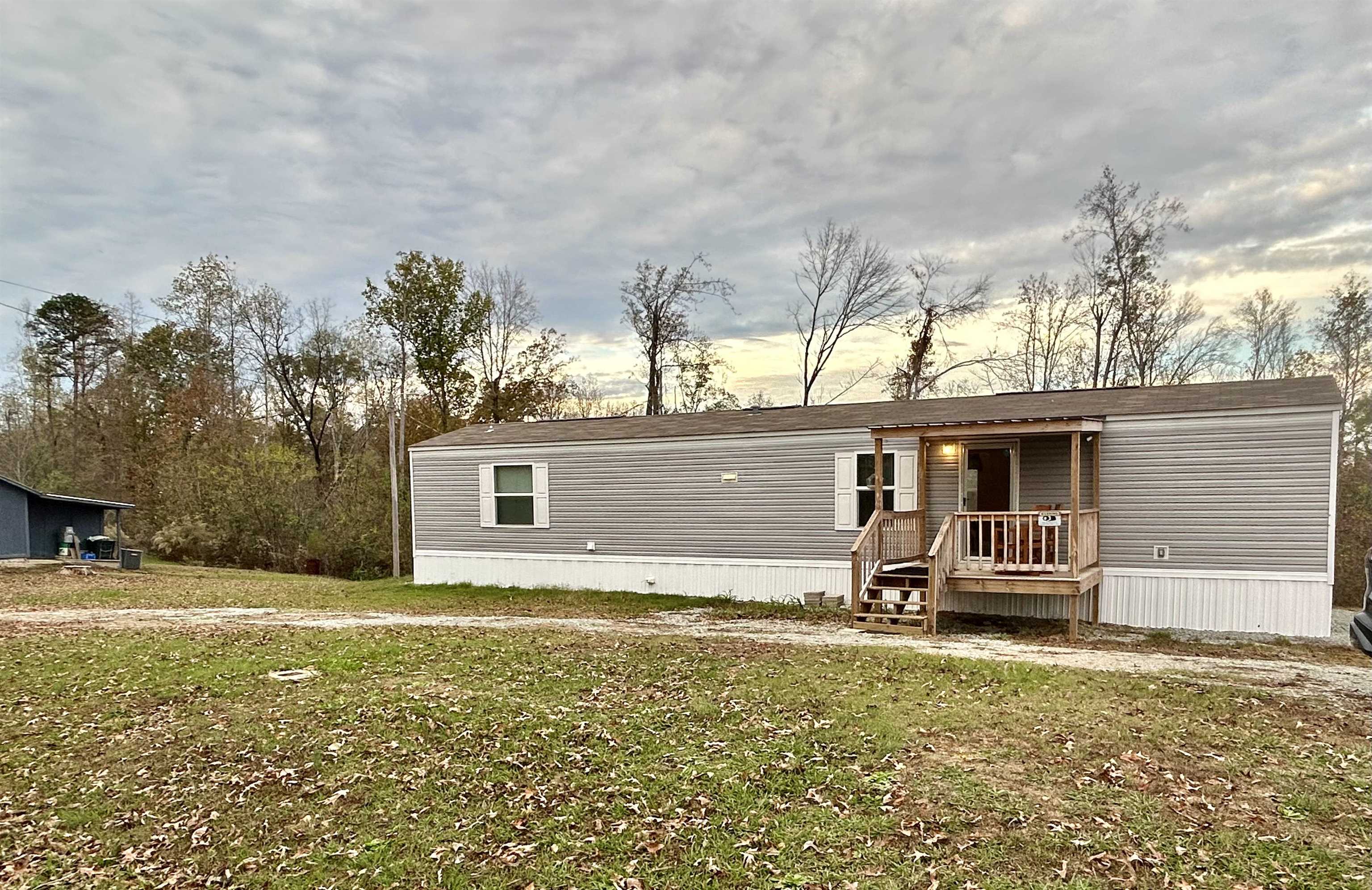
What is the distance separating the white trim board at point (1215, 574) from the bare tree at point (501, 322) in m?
21.6

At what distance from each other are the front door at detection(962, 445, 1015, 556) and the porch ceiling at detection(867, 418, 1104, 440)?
3.53ft

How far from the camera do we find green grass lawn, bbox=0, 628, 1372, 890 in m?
3.61

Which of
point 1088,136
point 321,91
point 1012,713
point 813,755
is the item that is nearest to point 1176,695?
point 1012,713

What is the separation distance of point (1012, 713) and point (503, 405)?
2378 centimetres

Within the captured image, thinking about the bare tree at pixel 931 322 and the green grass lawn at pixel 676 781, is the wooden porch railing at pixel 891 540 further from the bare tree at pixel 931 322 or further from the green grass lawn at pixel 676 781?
the bare tree at pixel 931 322

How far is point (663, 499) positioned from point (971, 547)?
548cm

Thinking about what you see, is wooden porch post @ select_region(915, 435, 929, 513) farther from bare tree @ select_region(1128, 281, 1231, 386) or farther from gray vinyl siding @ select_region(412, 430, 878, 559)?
bare tree @ select_region(1128, 281, 1231, 386)

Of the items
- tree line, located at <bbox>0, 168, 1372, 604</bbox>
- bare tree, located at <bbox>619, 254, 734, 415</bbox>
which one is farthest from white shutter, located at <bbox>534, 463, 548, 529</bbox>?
bare tree, located at <bbox>619, 254, 734, 415</bbox>

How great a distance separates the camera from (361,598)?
47.8 ft

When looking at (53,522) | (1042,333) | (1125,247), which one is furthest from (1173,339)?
(53,522)

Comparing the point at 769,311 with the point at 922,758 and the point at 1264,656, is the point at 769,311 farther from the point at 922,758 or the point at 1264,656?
the point at 922,758

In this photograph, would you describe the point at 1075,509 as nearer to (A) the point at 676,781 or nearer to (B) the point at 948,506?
(B) the point at 948,506

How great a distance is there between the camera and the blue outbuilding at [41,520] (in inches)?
712

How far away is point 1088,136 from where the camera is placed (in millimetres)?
17812
